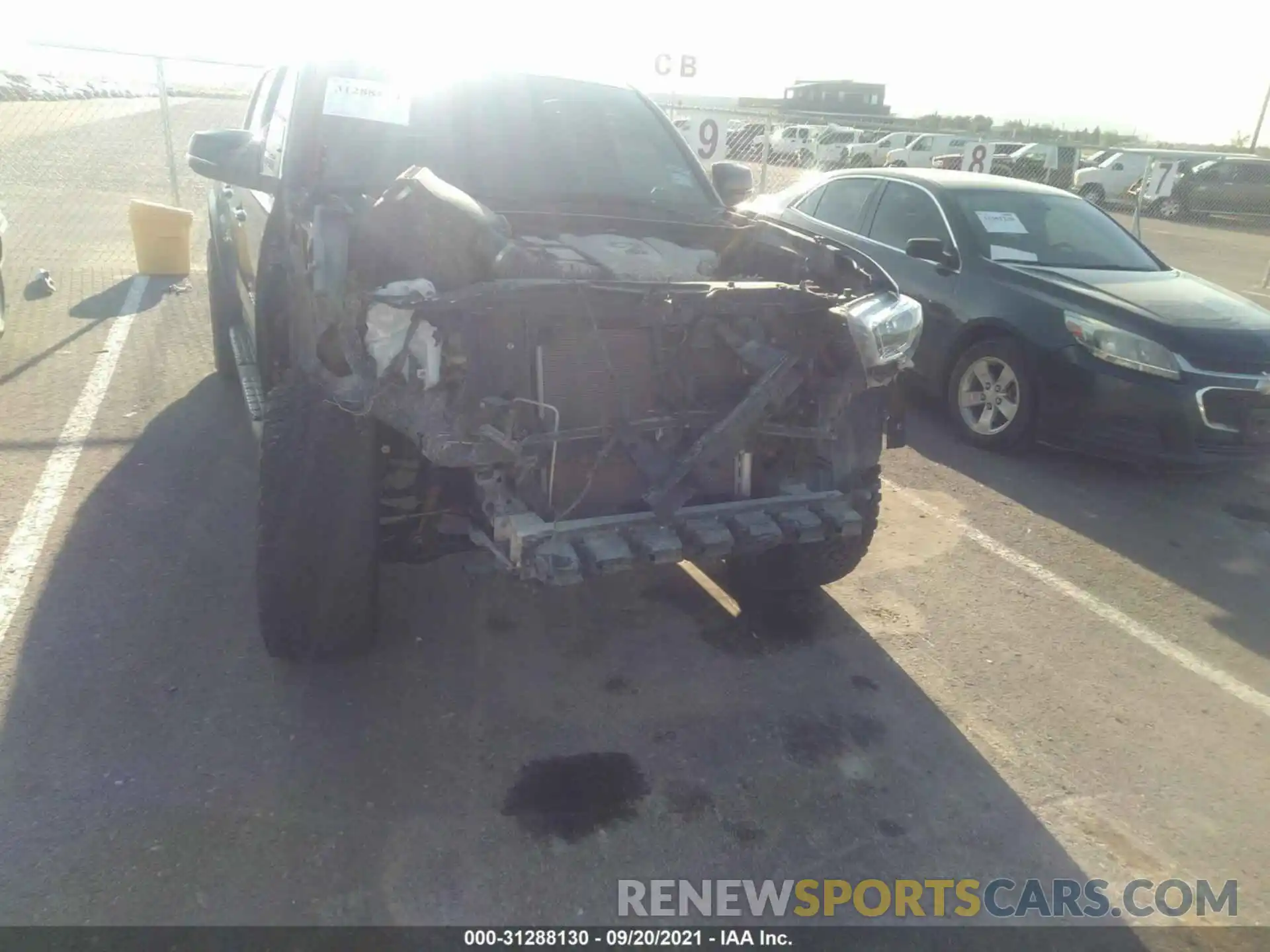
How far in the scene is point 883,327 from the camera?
323 cm

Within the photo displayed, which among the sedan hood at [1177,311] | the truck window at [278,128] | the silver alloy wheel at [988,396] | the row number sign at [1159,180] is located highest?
the truck window at [278,128]

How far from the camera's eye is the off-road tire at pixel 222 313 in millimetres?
5723

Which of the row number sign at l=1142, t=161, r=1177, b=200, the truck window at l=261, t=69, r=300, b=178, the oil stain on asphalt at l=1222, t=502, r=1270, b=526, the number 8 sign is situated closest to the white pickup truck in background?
the number 8 sign

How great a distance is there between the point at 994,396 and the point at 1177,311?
1133mm

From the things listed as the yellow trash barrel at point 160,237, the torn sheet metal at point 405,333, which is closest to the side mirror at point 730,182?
the torn sheet metal at point 405,333

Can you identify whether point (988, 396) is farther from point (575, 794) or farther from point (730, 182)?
point (575, 794)

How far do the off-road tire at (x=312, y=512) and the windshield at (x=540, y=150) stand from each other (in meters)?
1.24

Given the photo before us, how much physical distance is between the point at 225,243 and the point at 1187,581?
565cm

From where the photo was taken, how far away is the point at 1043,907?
261 cm

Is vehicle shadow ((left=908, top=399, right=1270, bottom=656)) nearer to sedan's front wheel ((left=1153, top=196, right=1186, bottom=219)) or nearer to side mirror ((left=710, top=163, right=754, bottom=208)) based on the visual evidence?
side mirror ((left=710, top=163, right=754, bottom=208))

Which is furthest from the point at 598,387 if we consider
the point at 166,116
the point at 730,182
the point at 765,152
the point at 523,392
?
the point at 765,152

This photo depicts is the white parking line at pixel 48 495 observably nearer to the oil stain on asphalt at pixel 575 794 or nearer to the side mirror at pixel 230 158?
the side mirror at pixel 230 158

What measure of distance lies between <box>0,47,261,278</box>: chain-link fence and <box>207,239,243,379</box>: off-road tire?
1360 millimetres

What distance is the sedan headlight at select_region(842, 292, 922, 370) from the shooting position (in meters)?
3.17
